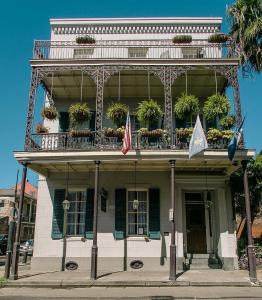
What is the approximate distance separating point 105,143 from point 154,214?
133 inches

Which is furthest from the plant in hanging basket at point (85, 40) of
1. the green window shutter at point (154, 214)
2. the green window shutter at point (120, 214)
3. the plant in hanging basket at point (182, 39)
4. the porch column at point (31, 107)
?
the green window shutter at point (154, 214)

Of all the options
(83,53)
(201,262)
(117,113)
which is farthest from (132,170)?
(83,53)

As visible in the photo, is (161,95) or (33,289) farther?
(161,95)

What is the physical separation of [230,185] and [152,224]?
344 cm

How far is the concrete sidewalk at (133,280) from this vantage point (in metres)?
9.97

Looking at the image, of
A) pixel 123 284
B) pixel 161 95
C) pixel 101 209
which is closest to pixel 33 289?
pixel 123 284

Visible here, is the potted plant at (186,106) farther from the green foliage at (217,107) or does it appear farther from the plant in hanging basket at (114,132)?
the plant in hanging basket at (114,132)

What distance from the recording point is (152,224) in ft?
43.3

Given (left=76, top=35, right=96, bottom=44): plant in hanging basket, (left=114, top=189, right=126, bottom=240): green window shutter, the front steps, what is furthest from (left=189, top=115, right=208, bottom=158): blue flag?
(left=76, top=35, right=96, bottom=44): plant in hanging basket

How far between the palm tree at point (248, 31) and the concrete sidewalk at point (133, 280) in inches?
308

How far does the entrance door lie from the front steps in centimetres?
27

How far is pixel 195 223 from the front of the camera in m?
13.8

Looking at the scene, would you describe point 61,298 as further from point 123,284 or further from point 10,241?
point 10,241

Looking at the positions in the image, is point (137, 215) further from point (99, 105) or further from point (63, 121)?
point (63, 121)
